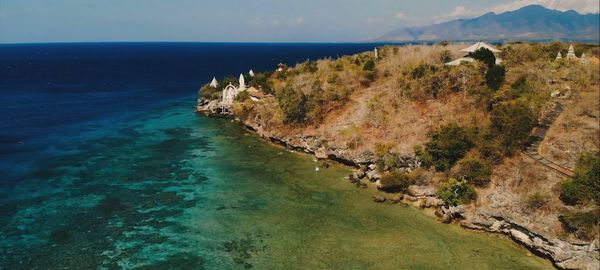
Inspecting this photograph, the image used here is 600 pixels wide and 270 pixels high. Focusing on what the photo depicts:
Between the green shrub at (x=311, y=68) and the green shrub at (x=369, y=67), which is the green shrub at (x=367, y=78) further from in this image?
the green shrub at (x=311, y=68)

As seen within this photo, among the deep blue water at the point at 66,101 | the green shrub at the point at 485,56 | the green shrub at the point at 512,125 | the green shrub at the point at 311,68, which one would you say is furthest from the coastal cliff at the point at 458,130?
the deep blue water at the point at 66,101

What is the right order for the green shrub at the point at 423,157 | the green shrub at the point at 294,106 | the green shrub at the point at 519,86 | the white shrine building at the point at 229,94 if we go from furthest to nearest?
1. the white shrine building at the point at 229,94
2. the green shrub at the point at 294,106
3. the green shrub at the point at 519,86
4. the green shrub at the point at 423,157

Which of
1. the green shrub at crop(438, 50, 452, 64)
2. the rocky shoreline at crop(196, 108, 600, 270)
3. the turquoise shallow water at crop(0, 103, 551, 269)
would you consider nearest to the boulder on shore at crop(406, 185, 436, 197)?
the rocky shoreline at crop(196, 108, 600, 270)

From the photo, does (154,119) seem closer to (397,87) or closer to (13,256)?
(397,87)

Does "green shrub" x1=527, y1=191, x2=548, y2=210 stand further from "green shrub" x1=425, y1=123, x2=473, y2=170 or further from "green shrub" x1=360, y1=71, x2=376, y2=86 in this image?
"green shrub" x1=360, y1=71, x2=376, y2=86

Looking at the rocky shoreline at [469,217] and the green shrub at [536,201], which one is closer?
the rocky shoreline at [469,217]

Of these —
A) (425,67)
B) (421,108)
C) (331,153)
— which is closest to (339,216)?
(331,153)
